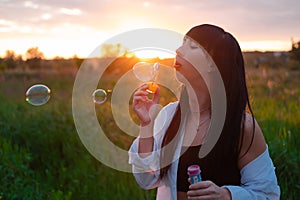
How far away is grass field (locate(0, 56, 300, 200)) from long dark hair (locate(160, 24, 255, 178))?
0.92 meters

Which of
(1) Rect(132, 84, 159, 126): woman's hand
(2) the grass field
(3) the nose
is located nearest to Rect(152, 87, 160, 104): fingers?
(1) Rect(132, 84, 159, 126): woman's hand

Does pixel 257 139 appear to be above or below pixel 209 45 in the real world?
below

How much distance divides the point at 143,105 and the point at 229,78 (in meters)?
0.41

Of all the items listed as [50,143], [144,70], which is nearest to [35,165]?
[50,143]

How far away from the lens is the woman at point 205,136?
6.72ft

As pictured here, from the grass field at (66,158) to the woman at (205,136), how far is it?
2.97 ft

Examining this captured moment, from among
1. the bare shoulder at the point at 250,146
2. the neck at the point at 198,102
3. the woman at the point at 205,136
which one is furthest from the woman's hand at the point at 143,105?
the bare shoulder at the point at 250,146

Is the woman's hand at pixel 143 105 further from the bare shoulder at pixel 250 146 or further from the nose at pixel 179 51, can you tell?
the bare shoulder at pixel 250 146

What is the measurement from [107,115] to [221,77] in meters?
3.82

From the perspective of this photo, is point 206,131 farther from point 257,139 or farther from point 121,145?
point 121,145

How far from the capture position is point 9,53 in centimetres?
2745

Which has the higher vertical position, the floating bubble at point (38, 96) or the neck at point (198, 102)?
the floating bubble at point (38, 96)

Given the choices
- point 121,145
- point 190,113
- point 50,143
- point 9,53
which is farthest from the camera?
point 9,53

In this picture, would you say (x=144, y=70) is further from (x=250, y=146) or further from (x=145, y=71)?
(x=250, y=146)
